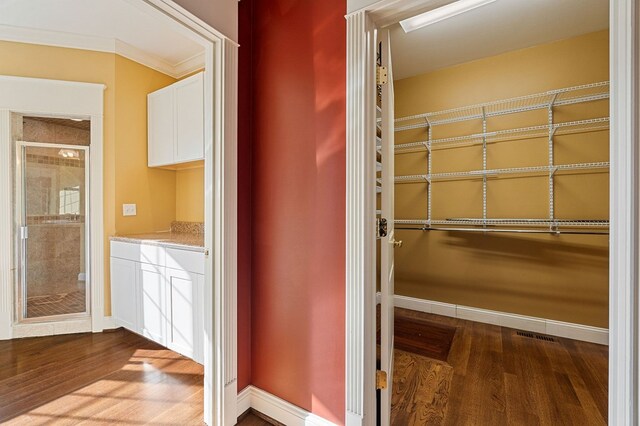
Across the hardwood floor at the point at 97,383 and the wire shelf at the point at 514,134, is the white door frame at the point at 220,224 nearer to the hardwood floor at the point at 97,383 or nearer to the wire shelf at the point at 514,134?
the hardwood floor at the point at 97,383

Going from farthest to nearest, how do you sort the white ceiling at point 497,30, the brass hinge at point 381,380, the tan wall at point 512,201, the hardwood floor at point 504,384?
the tan wall at point 512,201
the white ceiling at point 497,30
the hardwood floor at point 504,384
the brass hinge at point 381,380

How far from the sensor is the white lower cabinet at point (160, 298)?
210cm

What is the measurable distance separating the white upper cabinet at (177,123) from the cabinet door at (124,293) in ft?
3.57

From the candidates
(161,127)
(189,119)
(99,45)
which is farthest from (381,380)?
(99,45)

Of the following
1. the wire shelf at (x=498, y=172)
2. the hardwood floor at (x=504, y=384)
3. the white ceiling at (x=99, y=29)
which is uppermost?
the white ceiling at (x=99, y=29)

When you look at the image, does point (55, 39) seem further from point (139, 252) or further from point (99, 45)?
point (139, 252)

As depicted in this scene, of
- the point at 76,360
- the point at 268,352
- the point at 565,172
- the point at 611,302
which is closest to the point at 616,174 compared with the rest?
the point at 611,302

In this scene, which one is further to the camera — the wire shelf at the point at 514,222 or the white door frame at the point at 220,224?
the wire shelf at the point at 514,222

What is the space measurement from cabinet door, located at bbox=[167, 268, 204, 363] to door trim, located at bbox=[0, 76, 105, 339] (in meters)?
1.12

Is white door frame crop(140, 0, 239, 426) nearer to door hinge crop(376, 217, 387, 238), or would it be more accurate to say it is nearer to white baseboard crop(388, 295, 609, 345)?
door hinge crop(376, 217, 387, 238)

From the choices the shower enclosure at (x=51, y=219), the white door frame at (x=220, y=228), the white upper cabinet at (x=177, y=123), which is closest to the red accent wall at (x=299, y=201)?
the white door frame at (x=220, y=228)

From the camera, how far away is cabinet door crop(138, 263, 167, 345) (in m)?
2.34

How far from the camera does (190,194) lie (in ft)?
10.7

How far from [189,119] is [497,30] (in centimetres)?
287
